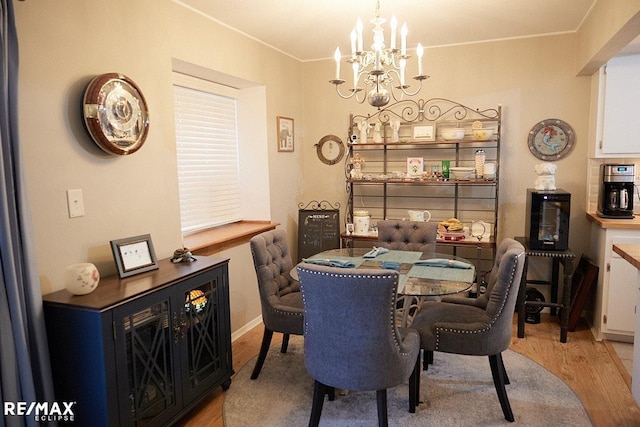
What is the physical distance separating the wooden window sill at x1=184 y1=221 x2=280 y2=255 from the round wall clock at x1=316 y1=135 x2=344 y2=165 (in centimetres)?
97

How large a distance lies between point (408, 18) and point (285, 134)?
155 centimetres

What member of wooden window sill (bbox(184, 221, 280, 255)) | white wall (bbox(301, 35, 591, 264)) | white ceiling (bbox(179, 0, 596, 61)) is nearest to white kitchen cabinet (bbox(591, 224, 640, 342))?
white wall (bbox(301, 35, 591, 264))

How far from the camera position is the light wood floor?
2.45 m

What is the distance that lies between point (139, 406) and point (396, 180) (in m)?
2.78

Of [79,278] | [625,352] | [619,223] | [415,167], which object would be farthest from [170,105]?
[625,352]

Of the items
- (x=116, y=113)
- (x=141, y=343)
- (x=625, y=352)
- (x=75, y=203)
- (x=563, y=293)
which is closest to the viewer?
(x=141, y=343)

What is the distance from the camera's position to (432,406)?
253 cm

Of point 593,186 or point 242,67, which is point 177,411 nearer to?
point 242,67

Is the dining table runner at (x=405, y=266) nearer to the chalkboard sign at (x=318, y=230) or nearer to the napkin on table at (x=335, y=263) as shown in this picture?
the napkin on table at (x=335, y=263)

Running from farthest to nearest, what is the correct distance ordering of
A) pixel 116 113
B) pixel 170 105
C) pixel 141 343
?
pixel 170 105
pixel 116 113
pixel 141 343

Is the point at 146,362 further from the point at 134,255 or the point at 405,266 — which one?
the point at 405,266

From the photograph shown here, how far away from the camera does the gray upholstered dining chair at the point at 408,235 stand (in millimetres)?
3322

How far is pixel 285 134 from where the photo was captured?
425cm

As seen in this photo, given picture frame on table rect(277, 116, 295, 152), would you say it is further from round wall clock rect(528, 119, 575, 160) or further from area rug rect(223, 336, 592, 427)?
round wall clock rect(528, 119, 575, 160)
